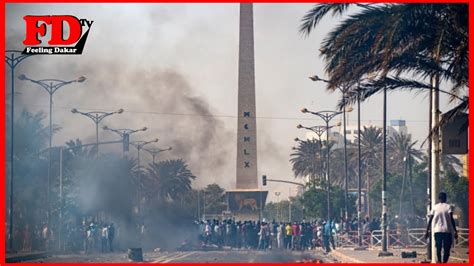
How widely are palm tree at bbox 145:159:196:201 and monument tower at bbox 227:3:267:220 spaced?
19.4ft

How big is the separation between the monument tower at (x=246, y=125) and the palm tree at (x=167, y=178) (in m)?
5.92

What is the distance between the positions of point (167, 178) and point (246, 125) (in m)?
10.3

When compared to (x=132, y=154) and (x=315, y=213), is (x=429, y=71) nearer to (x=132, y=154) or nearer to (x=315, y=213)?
(x=315, y=213)

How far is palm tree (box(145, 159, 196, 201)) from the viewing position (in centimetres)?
11819

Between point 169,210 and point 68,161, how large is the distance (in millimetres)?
11395

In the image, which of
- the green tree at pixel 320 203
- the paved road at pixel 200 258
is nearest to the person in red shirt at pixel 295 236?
the paved road at pixel 200 258

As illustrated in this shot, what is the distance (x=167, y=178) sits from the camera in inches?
4683

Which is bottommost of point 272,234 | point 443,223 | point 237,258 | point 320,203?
point 237,258

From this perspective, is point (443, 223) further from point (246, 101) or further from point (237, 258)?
point (246, 101)

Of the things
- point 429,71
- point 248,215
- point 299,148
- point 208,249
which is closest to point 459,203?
point 208,249

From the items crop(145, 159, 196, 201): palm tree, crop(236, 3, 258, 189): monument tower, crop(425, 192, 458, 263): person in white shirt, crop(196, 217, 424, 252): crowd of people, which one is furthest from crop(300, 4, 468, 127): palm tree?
crop(145, 159, 196, 201): palm tree

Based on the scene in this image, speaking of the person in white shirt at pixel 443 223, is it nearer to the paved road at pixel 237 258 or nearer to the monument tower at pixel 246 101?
the paved road at pixel 237 258

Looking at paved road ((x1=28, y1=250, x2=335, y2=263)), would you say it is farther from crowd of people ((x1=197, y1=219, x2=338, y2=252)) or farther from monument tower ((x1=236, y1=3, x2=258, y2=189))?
monument tower ((x1=236, y1=3, x2=258, y2=189))

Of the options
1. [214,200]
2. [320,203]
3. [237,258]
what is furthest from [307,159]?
[237,258]
